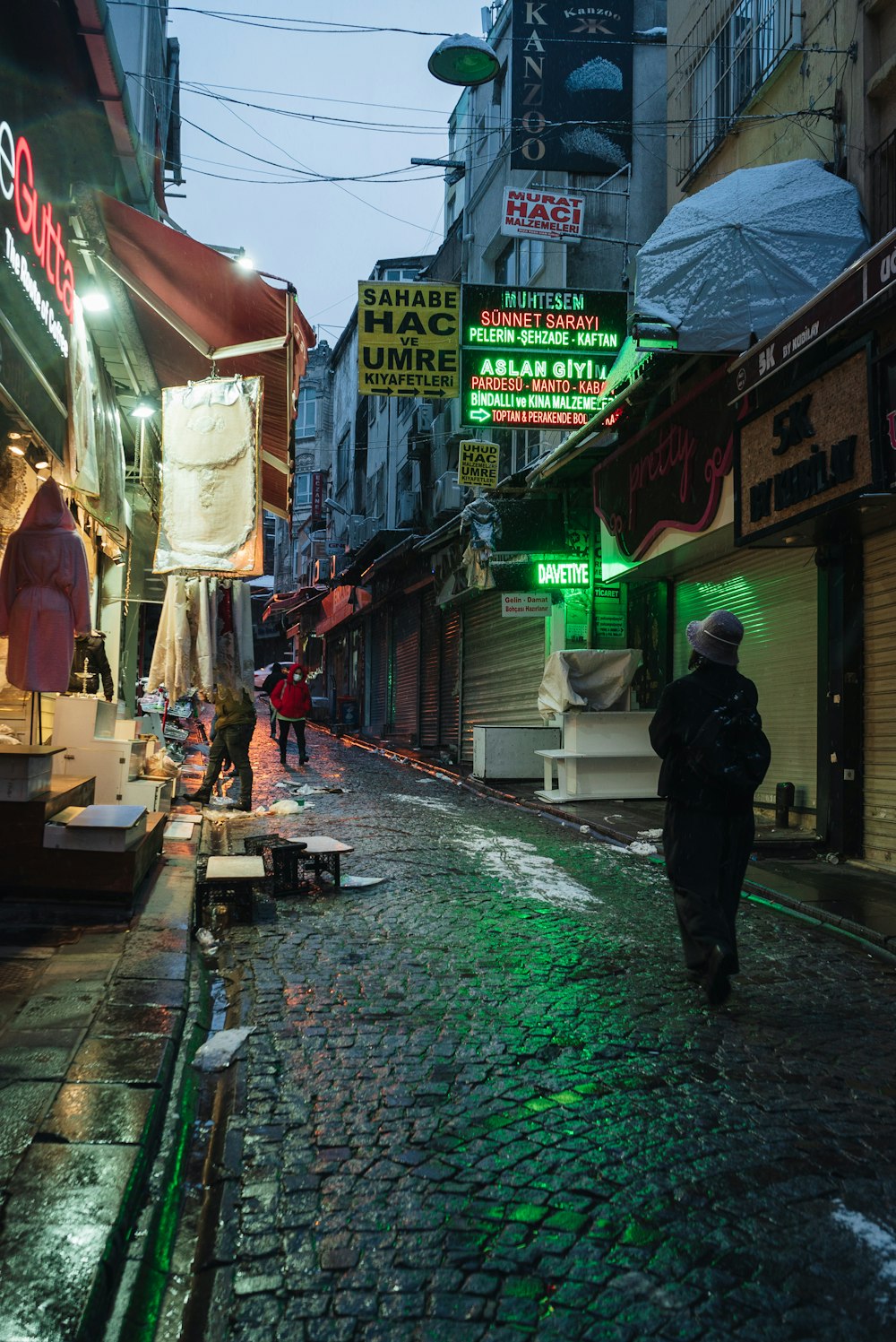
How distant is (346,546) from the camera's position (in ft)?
138

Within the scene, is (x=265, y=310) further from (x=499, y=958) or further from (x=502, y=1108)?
(x=502, y=1108)

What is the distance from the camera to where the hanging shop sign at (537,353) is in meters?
14.7

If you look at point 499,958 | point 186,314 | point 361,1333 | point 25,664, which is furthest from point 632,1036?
point 186,314

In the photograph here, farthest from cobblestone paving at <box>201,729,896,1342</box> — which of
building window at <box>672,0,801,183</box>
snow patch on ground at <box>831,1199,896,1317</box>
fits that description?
building window at <box>672,0,801,183</box>

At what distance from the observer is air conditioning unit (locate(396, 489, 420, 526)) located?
103 ft

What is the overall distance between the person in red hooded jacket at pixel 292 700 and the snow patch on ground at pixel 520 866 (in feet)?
24.5

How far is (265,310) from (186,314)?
835 millimetres

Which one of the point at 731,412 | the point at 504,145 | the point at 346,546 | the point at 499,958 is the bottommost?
the point at 499,958

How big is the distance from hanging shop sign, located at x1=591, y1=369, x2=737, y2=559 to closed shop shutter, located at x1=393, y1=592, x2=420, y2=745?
13.6m

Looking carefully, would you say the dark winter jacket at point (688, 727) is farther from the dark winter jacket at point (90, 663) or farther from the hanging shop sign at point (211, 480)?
the dark winter jacket at point (90, 663)

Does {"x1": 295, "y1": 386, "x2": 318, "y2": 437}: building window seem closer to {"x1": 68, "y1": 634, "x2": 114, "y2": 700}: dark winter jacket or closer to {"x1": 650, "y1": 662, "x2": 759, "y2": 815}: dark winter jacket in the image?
{"x1": 68, "y1": 634, "x2": 114, "y2": 700}: dark winter jacket

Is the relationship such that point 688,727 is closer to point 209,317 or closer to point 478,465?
point 209,317

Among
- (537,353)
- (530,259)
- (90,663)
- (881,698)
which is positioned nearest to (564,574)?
(537,353)

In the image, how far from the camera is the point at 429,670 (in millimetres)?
28406
